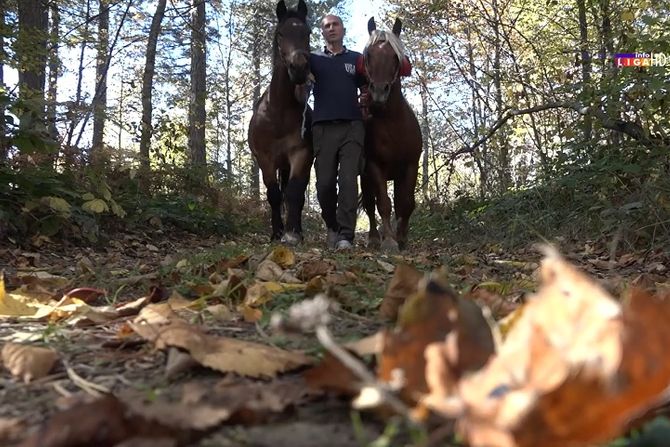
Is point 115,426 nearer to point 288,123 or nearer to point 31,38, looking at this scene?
point 288,123

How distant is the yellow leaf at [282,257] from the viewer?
3.14 metres

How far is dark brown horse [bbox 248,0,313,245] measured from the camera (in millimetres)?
5867

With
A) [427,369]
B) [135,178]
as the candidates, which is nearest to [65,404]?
[427,369]

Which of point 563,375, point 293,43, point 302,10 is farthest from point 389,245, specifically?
point 563,375

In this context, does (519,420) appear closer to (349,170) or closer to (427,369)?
(427,369)

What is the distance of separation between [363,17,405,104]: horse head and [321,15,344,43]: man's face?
1.90ft

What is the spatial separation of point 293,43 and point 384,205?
1.79 m

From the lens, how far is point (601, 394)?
0.57 meters

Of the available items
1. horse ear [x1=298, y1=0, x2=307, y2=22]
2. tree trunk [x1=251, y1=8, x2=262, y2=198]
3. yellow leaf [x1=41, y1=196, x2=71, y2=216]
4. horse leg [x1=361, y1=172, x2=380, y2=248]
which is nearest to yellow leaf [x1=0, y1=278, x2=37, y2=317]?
yellow leaf [x1=41, y1=196, x2=71, y2=216]

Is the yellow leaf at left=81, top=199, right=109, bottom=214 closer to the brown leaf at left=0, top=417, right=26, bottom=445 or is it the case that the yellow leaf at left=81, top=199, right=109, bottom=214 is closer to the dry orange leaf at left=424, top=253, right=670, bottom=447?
the brown leaf at left=0, top=417, right=26, bottom=445

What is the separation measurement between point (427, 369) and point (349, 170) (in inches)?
205

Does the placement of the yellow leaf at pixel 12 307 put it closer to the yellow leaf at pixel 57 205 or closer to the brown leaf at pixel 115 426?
the brown leaf at pixel 115 426

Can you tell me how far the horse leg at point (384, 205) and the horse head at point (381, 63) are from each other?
96 cm

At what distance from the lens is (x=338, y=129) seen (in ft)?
19.3
